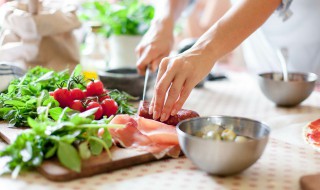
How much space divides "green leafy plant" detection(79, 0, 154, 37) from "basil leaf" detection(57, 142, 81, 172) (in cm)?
122

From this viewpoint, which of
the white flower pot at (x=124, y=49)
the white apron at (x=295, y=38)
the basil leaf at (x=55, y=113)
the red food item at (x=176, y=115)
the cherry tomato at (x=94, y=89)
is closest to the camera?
the basil leaf at (x=55, y=113)

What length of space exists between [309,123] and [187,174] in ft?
1.97

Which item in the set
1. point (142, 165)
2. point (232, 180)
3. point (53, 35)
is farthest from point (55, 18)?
point (232, 180)

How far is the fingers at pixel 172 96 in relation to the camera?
1272 millimetres

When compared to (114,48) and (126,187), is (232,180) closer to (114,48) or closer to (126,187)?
(126,187)

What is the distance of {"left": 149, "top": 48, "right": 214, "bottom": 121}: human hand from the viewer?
1273mm

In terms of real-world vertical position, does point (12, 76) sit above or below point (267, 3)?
below

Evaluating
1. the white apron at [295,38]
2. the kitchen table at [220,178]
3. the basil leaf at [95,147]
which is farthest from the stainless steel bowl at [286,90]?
the basil leaf at [95,147]

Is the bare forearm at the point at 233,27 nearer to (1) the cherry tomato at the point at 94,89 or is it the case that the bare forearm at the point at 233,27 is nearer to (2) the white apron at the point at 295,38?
(1) the cherry tomato at the point at 94,89

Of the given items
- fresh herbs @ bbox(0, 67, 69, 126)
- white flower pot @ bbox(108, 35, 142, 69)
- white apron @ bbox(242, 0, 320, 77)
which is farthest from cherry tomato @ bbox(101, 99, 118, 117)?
white apron @ bbox(242, 0, 320, 77)

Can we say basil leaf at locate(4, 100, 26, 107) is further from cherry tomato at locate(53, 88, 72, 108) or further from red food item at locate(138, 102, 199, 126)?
red food item at locate(138, 102, 199, 126)

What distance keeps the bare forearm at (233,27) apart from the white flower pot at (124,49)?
803 millimetres

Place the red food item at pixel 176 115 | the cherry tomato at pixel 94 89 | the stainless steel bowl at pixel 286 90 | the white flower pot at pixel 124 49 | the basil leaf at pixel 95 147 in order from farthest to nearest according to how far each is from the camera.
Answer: the white flower pot at pixel 124 49 < the stainless steel bowl at pixel 286 90 < the cherry tomato at pixel 94 89 < the red food item at pixel 176 115 < the basil leaf at pixel 95 147

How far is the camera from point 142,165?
1.14 meters
